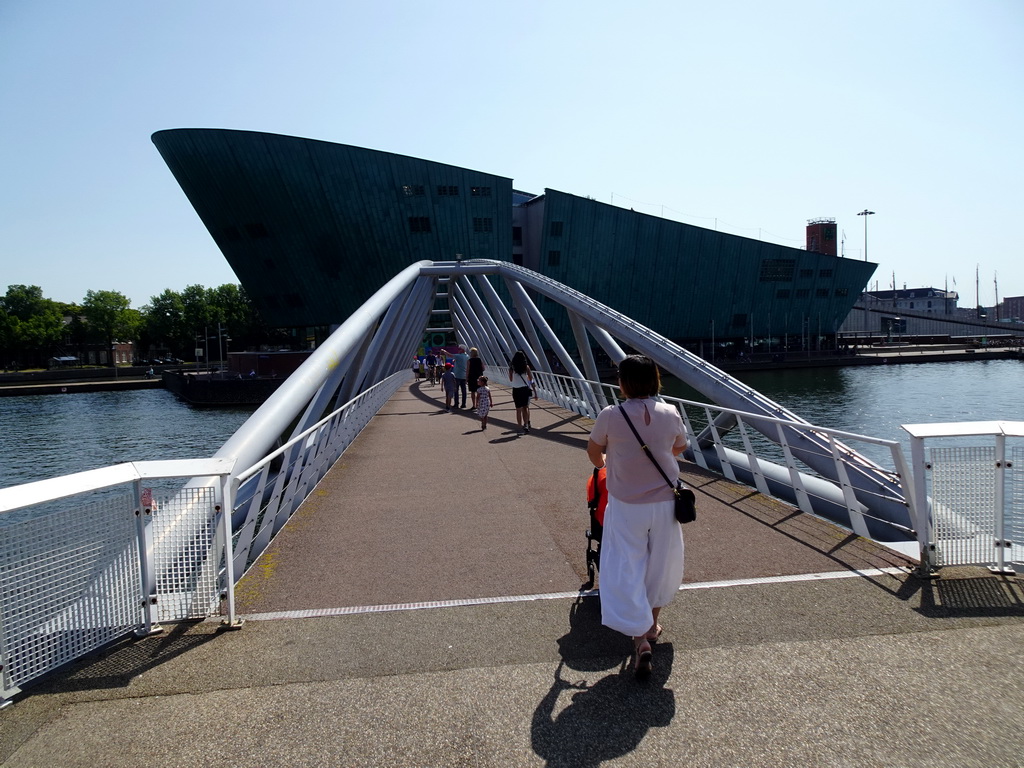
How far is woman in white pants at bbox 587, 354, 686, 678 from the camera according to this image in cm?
359

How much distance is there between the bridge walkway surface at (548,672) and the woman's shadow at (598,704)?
0.01 meters

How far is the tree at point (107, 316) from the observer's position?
90.9 metres

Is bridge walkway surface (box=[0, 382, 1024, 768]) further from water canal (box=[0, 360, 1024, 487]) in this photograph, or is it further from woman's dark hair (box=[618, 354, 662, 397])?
water canal (box=[0, 360, 1024, 487])

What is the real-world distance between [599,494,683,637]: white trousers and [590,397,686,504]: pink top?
0.07 m

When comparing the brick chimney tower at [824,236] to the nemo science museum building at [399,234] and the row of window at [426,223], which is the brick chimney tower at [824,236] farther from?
the row of window at [426,223]

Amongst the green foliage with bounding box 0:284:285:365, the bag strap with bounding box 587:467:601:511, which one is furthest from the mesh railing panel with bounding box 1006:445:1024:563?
the green foliage with bounding box 0:284:285:365

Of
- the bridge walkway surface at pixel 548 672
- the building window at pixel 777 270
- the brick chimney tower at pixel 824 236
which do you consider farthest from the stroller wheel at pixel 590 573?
the brick chimney tower at pixel 824 236

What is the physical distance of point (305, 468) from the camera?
8125 millimetres

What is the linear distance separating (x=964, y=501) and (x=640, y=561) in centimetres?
273

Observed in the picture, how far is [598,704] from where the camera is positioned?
3.28 m

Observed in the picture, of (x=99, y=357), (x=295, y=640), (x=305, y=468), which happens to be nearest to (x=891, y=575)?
(x=295, y=640)

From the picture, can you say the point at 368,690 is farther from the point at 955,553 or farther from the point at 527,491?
the point at 527,491

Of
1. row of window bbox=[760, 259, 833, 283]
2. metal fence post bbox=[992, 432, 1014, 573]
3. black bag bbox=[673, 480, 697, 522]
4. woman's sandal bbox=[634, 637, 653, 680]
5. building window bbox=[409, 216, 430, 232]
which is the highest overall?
building window bbox=[409, 216, 430, 232]

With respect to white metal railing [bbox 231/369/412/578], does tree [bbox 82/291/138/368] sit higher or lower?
higher
